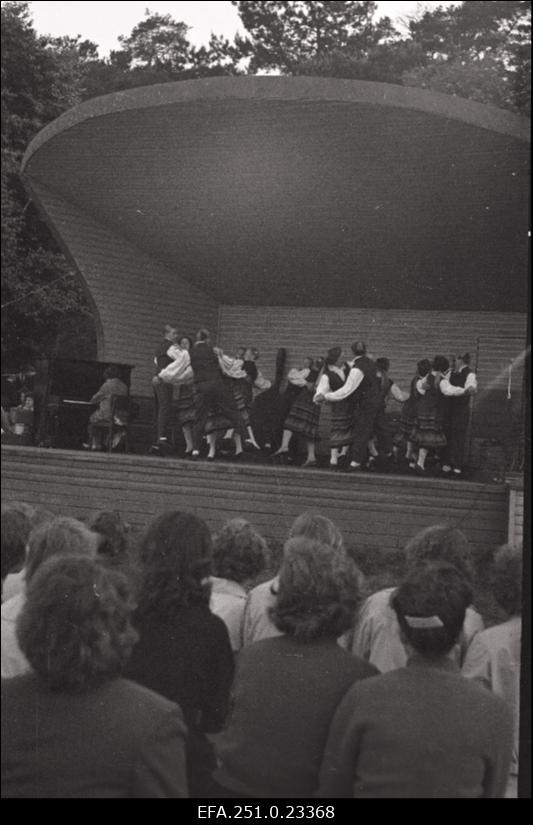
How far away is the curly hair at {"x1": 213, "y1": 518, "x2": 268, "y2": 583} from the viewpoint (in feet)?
10.8

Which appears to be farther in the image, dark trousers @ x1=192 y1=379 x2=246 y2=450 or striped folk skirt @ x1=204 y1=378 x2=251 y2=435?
dark trousers @ x1=192 y1=379 x2=246 y2=450

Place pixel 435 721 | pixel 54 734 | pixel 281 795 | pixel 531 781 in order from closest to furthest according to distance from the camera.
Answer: pixel 54 734 → pixel 435 721 → pixel 281 795 → pixel 531 781

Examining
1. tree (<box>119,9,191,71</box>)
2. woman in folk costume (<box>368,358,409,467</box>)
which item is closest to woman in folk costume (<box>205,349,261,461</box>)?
woman in folk costume (<box>368,358,409,467</box>)

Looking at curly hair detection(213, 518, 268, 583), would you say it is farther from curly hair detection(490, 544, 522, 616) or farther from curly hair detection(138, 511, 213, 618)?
curly hair detection(490, 544, 522, 616)

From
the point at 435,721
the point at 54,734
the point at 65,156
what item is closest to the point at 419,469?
the point at 435,721

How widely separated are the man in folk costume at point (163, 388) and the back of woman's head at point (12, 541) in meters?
2.77

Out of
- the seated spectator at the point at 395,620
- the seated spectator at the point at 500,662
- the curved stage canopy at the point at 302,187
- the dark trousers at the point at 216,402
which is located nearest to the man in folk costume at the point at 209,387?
the dark trousers at the point at 216,402

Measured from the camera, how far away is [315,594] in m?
2.46

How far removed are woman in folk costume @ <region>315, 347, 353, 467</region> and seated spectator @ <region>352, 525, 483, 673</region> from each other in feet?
11.8

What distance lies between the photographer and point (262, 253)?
29.9 ft

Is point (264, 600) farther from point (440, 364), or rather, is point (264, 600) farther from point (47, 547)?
point (440, 364)

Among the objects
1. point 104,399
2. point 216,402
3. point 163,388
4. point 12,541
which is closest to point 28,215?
point 104,399
